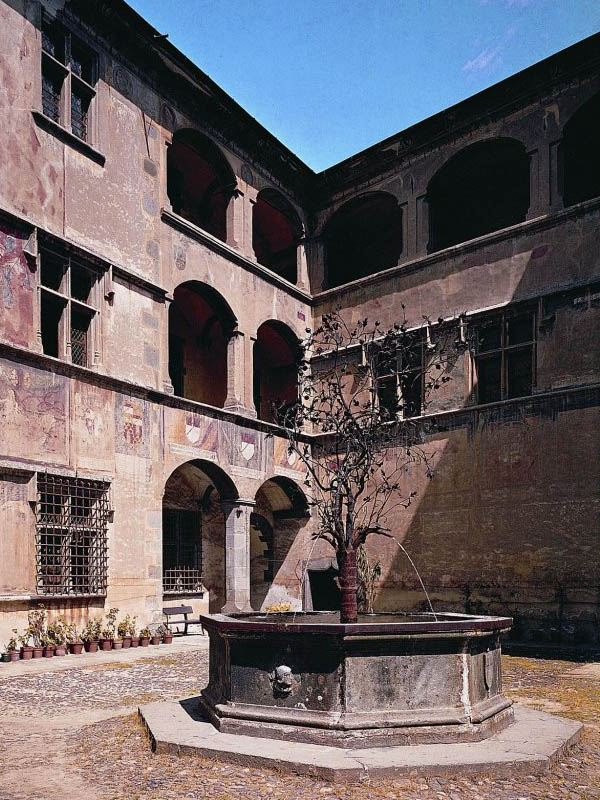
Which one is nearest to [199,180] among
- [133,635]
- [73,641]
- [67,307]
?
[67,307]

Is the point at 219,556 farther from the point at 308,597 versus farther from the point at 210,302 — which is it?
the point at 210,302

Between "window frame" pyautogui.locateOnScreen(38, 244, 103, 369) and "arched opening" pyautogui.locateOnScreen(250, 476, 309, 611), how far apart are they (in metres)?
6.81

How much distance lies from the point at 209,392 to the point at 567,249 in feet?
30.1

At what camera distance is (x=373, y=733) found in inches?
221

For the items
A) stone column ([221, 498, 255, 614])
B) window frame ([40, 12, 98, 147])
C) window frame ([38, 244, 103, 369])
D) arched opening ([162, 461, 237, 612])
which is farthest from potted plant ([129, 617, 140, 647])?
window frame ([40, 12, 98, 147])

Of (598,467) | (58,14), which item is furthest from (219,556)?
(58,14)

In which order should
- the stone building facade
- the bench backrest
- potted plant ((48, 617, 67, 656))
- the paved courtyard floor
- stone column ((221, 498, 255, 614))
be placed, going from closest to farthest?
the paved courtyard floor < potted plant ((48, 617, 67, 656)) < the stone building facade < the bench backrest < stone column ((221, 498, 255, 614))

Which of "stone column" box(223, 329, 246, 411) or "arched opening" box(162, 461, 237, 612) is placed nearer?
"stone column" box(223, 329, 246, 411)

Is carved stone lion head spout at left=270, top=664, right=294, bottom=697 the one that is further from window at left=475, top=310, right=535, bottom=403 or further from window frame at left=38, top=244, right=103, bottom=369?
window at left=475, top=310, right=535, bottom=403

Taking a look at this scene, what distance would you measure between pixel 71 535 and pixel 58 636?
62.5 inches

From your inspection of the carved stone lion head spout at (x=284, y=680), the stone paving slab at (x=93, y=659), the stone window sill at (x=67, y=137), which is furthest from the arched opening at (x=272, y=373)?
the carved stone lion head spout at (x=284, y=680)

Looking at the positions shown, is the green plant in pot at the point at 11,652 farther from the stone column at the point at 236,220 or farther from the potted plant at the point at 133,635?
the stone column at the point at 236,220

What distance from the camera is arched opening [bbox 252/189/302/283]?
66.8 ft

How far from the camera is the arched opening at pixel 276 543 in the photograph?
19.3 metres
